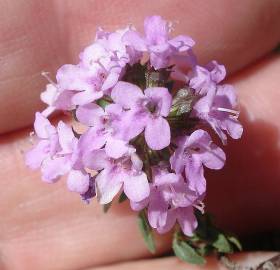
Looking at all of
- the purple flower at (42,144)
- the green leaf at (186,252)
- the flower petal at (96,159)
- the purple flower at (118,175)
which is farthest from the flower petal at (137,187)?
the green leaf at (186,252)

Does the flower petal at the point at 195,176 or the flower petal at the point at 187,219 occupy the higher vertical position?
the flower petal at the point at 195,176

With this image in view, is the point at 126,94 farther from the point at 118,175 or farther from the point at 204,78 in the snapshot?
the point at 204,78

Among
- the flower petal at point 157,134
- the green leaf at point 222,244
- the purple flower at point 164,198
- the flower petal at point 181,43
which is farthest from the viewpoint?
the green leaf at point 222,244

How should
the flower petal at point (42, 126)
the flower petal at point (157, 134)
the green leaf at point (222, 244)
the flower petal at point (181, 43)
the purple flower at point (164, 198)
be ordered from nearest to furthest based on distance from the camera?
the flower petal at point (157, 134) < the purple flower at point (164, 198) < the flower petal at point (181, 43) < the flower petal at point (42, 126) < the green leaf at point (222, 244)

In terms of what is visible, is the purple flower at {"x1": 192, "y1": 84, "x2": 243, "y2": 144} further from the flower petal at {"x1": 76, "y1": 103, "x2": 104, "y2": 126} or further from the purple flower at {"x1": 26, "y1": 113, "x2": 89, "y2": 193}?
the purple flower at {"x1": 26, "y1": 113, "x2": 89, "y2": 193}

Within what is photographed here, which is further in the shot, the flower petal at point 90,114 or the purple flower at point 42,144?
the purple flower at point 42,144

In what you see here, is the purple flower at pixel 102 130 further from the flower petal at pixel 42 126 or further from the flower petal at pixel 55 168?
the flower petal at pixel 42 126

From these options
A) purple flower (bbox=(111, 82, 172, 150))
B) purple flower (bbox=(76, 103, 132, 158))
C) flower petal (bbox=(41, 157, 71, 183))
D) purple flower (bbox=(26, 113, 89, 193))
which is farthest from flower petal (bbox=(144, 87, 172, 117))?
flower petal (bbox=(41, 157, 71, 183))
